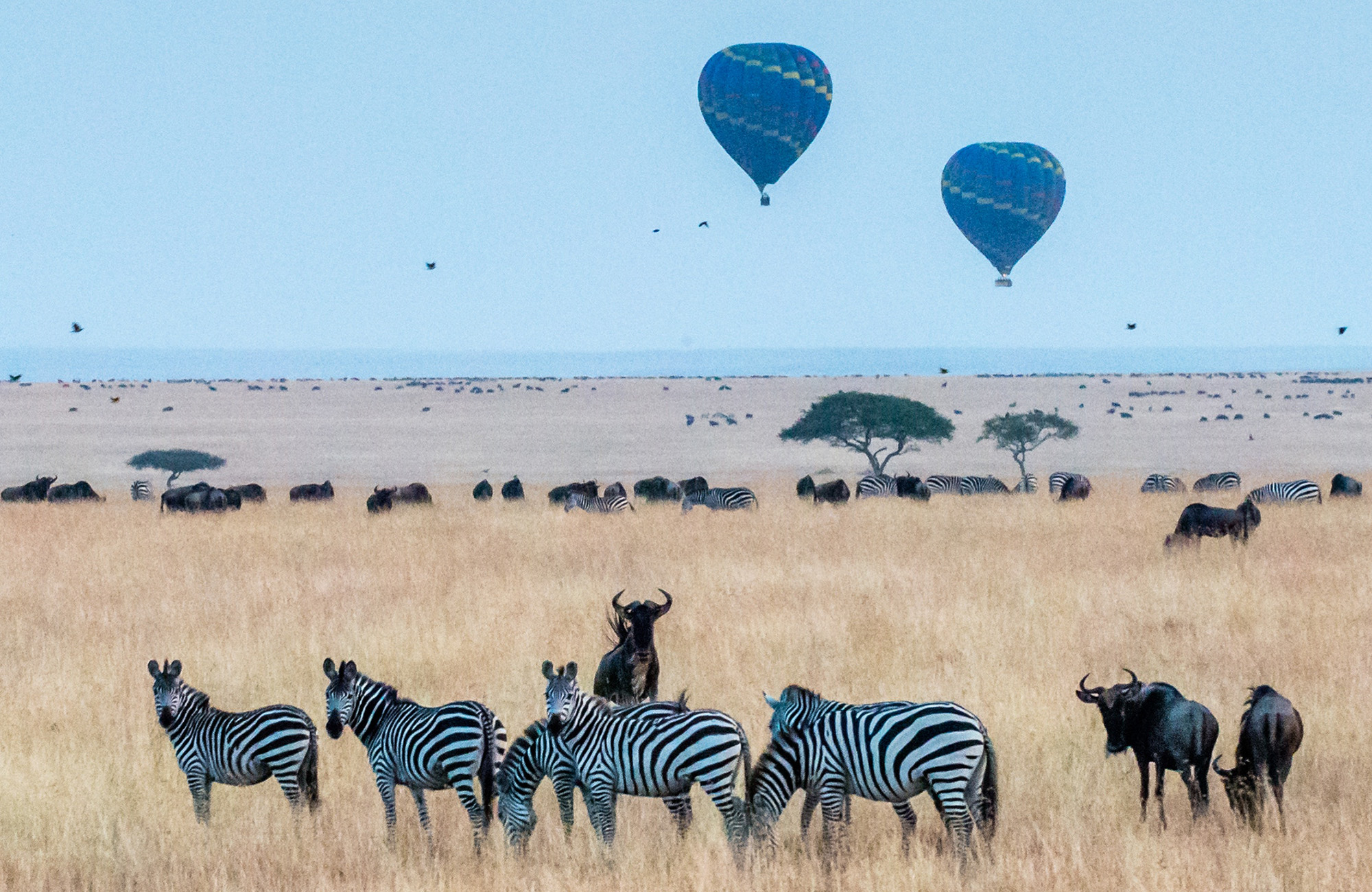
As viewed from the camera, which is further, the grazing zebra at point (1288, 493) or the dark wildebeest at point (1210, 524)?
the grazing zebra at point (1288, 493)

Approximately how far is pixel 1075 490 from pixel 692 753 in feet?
88.4

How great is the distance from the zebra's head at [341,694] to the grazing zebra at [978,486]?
2711 centimetres

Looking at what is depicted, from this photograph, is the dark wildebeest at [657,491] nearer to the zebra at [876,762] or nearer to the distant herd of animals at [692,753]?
the distant herd of animals at [692,753]

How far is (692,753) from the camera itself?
6.46m

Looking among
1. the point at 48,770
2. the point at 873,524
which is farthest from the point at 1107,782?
the point at 873,524

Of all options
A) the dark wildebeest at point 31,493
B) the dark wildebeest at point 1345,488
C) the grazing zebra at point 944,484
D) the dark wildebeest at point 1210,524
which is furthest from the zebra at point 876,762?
the dark wildebeest at point 31,493

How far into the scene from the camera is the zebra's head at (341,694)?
7078 mm

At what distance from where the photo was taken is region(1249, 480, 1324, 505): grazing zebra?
2862 centimetres

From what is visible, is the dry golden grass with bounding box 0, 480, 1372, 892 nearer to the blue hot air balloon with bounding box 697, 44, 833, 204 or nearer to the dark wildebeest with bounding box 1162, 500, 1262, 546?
the dark wildebeest with bounding box 1162, 500, 1262, 546

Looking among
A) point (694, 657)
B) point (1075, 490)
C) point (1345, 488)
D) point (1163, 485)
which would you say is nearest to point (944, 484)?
point (1075, 490)

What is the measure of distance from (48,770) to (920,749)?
6.17 meters

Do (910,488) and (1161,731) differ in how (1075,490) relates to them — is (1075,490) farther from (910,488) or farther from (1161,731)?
(1161,731)

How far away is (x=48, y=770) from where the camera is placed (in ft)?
29.5

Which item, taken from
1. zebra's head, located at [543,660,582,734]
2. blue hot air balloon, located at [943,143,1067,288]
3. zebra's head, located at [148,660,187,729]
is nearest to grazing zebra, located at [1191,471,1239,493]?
blue hot air balloon, located at [943,143,1067,288]
